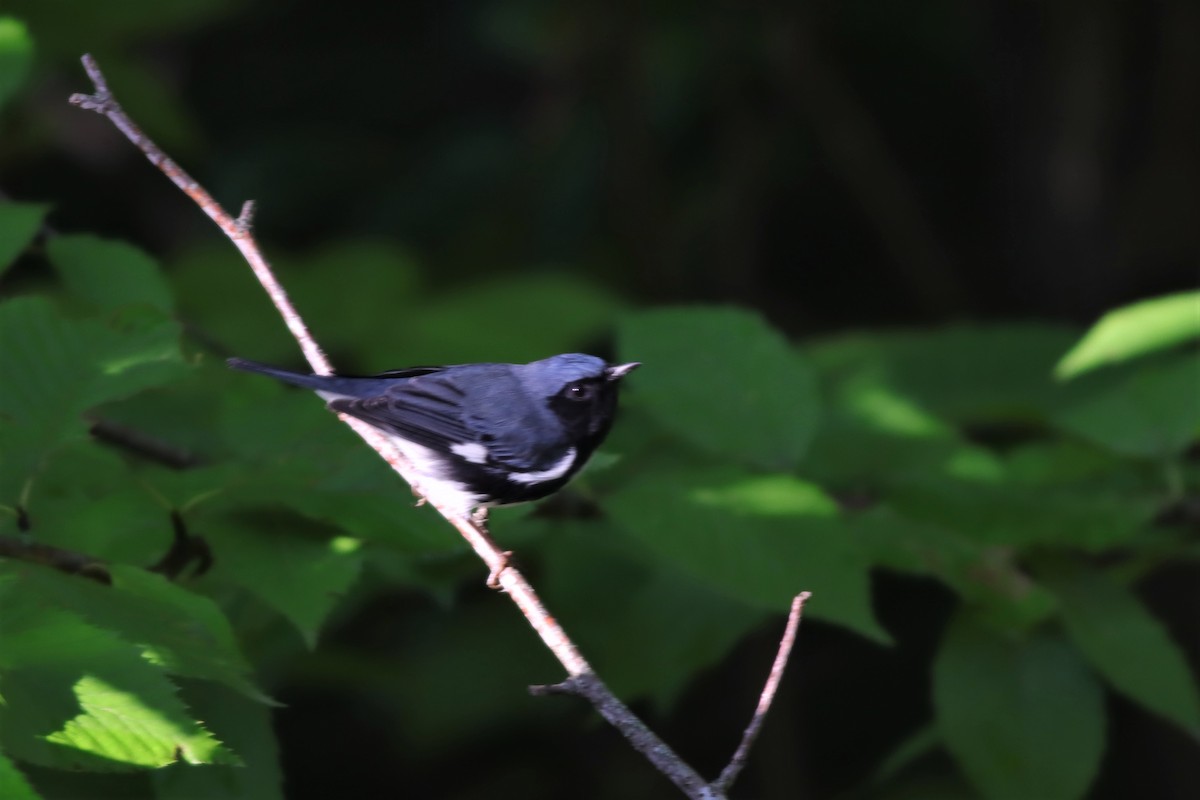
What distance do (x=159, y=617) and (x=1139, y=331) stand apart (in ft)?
6.58

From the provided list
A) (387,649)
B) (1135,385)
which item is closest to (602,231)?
(387,649)

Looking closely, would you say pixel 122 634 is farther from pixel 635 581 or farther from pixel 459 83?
pixel 459 83

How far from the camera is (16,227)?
2107 mm

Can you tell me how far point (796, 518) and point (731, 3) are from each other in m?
3.53

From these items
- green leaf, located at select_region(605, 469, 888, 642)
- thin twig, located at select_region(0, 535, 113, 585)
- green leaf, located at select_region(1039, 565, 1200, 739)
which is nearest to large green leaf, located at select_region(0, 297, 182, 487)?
thin twig, located at select_region(0, 535, 113, 585)

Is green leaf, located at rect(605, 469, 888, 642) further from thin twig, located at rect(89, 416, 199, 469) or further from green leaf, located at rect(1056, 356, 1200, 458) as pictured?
thin twig, located at rect(89, 416, 199, 469)

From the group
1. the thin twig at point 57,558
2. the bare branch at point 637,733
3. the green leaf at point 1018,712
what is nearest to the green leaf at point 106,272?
the thin twig at point 57,558

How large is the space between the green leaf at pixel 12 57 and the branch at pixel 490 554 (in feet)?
1.00

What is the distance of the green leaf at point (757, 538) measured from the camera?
6.57ft

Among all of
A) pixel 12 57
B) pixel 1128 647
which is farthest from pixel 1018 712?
pixel 12 57

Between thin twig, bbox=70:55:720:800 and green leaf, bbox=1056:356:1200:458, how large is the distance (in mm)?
1228

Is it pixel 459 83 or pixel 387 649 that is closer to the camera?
pixel 387 649

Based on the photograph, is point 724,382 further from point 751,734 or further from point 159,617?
point 159,617

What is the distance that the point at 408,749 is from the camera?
4.31 metres
